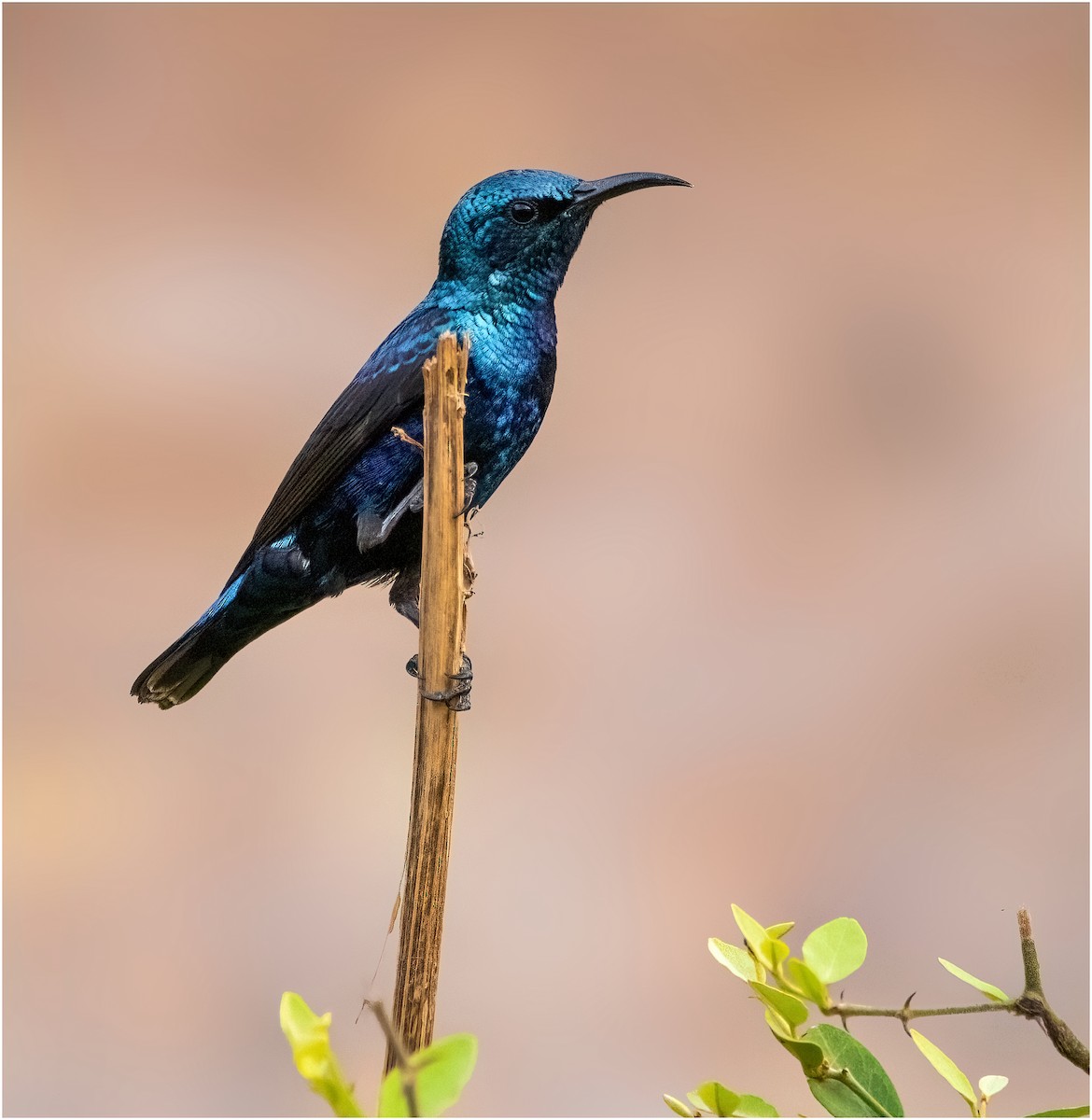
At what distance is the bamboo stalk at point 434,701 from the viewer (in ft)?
3.59

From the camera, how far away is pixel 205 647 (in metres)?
1.89

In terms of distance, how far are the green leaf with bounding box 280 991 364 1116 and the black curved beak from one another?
4.47 ft

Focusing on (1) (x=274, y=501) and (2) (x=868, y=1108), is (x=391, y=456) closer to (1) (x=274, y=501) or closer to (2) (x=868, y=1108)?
(1) (x=274, y=501)

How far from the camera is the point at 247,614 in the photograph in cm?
183

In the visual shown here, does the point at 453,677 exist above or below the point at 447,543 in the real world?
below

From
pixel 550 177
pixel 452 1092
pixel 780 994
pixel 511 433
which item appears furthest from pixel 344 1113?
pixel 550 177

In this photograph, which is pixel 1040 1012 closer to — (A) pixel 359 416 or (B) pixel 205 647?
(A) pixel 359 416

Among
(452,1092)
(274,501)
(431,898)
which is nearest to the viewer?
(452,1092)

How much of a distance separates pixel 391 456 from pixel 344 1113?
1.21m

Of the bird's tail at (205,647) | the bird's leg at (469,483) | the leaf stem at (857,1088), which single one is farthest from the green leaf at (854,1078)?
the bird's tail at (205,647)

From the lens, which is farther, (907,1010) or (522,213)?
(522,213)

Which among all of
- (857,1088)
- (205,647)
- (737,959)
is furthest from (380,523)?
(857,1088)

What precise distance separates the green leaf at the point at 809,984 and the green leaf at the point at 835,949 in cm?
2

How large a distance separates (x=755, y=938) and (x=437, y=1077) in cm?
25
